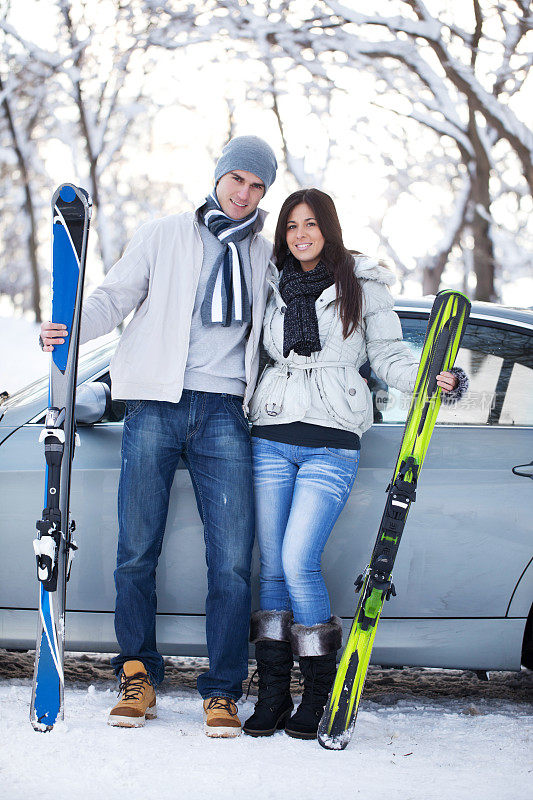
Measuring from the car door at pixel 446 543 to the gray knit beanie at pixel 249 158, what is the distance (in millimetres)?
1044

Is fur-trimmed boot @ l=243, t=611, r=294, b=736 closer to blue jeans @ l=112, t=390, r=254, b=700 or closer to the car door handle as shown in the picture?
blue jeans @ l=112, t=390, r=254, b=700

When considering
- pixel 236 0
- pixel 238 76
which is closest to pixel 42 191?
pixel 238 76

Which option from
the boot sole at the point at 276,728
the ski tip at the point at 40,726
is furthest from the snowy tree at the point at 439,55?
the ski tip at the point at 40,726

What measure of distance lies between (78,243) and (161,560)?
3.90 feet

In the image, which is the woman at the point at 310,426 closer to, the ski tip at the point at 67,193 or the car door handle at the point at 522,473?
the car door handle at the point at 522,473

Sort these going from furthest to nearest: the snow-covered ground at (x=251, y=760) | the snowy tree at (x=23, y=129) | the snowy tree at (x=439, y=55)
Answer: the snowy tree at (x=23, y=129)
the snowy tree at (x=439, y=55)
the snow-covered ground at (x=251, y=760)

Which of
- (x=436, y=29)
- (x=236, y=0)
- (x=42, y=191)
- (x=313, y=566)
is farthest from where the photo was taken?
(x=42, y=191)

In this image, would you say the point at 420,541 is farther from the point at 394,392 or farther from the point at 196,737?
the point at 196,737

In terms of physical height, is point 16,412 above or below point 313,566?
above

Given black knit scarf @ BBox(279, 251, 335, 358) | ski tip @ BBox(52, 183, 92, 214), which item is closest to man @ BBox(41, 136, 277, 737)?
black knit scarf @ BBox(279, 251, 335, 358)

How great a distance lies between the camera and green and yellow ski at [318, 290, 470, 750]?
2793mm

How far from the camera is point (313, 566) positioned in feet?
9.30

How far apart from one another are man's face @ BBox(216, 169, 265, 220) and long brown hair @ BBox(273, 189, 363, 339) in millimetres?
135

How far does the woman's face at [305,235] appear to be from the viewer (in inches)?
116
